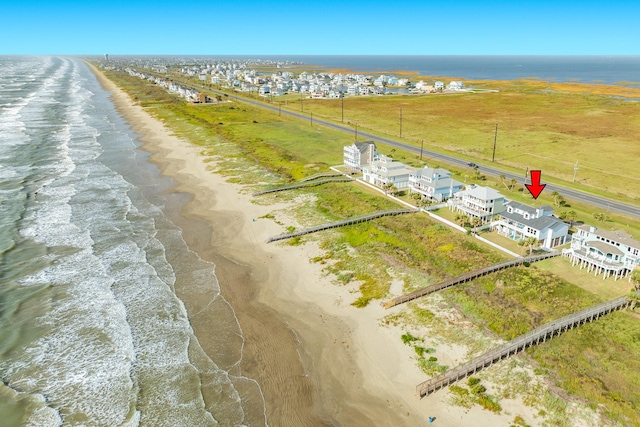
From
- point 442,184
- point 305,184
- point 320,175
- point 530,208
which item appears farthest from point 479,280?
Answer: point 320,175

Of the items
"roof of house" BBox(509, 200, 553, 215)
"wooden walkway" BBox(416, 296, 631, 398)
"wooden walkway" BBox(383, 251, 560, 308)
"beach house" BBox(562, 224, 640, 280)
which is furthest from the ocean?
"roof of house" BBox(509, 200, 553, 215)

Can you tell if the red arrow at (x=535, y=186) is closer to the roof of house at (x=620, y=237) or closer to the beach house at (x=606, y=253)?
the beach house at (x=606, y=253)

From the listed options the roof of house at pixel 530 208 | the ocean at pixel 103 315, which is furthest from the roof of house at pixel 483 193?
the ocean at pixel 103 315

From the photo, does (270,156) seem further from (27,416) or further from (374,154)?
(27,416)

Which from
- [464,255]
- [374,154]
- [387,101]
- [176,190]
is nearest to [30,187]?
[176,190]

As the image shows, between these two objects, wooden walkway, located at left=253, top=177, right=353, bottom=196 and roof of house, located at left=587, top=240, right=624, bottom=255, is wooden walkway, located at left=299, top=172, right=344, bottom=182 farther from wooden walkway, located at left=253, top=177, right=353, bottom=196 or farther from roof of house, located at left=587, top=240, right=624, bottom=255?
roof of house, located at left=587, top=240, right=624, bottom=255
